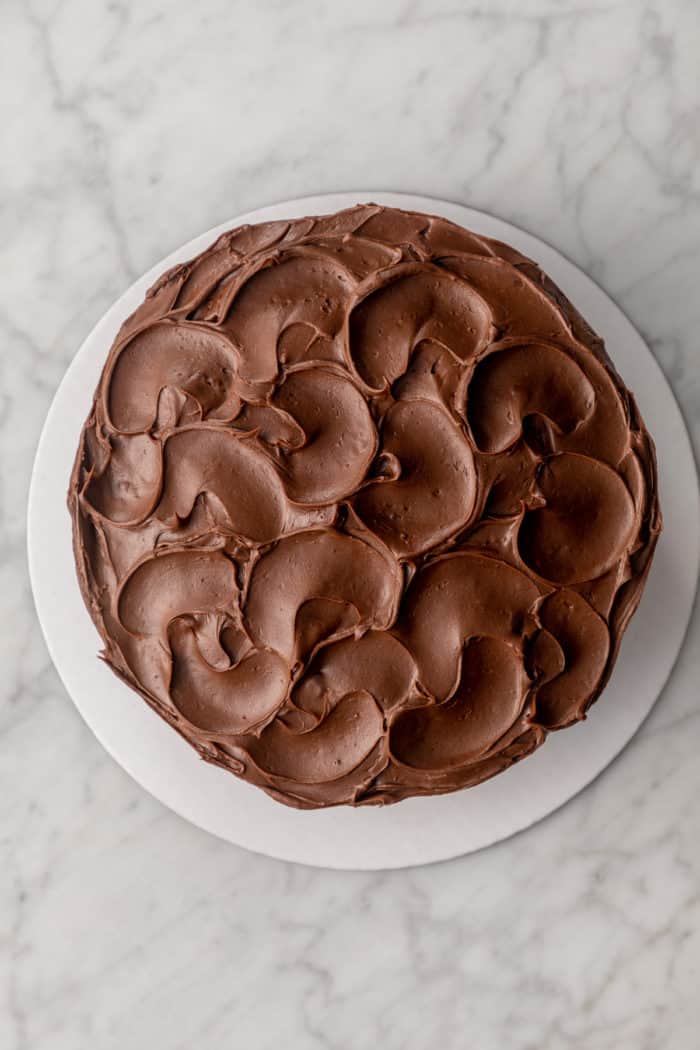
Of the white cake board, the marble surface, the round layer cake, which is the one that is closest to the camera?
the round layer cake

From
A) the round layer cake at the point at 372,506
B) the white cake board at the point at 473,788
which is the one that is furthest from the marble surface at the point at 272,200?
the round layer cake at the point at 372,506

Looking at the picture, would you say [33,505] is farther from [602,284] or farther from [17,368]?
[602,284]

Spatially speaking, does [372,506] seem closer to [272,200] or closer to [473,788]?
[473,788]

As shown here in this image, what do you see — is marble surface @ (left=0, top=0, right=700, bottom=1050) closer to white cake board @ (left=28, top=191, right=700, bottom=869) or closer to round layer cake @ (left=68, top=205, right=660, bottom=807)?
white cake board @ (left=28, top=191, right=700, bottom=869)

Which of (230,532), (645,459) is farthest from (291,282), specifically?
(645,459)

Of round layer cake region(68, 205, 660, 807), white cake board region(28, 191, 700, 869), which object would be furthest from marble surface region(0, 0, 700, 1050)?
round layer cake region(68, 205, 660, 807)

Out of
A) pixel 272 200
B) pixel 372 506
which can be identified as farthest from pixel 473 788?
pixel 272 200
